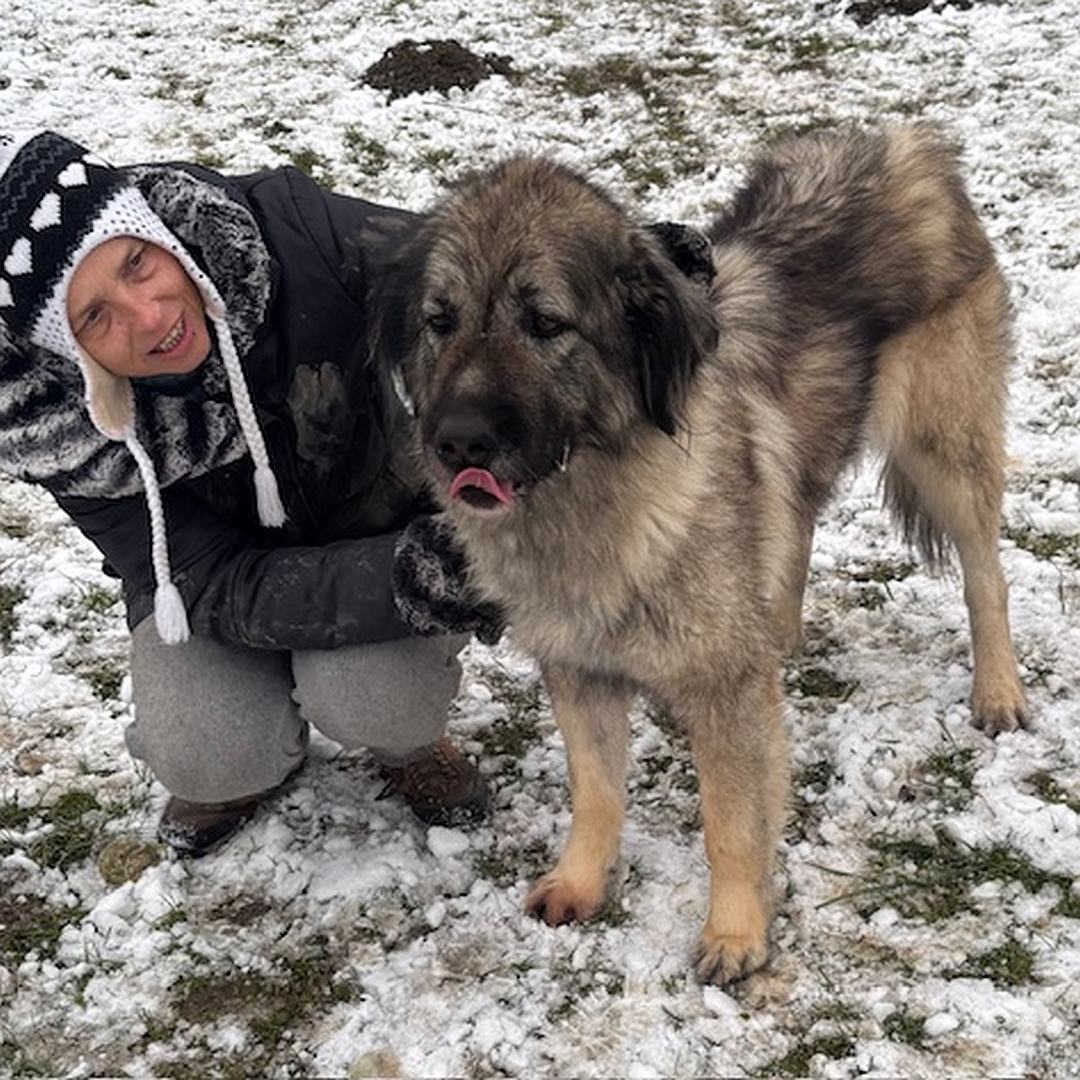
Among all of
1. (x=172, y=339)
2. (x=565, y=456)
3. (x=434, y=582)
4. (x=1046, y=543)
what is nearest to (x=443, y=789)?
(x=434, y=582)

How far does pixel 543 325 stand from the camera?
2.02 metres

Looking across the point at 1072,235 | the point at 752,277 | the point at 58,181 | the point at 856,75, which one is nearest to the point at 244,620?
the point at 58,181

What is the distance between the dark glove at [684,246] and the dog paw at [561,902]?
1.28 meters

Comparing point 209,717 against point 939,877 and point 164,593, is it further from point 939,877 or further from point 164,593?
point 939,877

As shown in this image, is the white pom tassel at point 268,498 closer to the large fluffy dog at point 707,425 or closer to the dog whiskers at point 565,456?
the large fluffy dog at point 707,425

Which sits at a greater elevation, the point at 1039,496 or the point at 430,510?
the point at 430,510

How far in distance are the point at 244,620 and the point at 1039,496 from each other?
2483 millimetres

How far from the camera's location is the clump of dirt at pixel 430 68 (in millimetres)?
6938

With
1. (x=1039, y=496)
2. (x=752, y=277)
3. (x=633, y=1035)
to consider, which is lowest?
(x=633, y=1035)

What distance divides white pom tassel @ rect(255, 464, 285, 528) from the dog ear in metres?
0.85

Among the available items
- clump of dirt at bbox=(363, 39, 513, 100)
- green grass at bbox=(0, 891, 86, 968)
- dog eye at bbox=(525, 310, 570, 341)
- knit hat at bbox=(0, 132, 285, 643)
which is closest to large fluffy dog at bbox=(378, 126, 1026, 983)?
dog eye at bbox=(525, 310, 570, 341)

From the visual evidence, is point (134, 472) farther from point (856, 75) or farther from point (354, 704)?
point (856, 75)

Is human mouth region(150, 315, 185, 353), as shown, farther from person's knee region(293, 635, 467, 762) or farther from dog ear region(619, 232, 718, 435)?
dog ear region(619, 232, 718, 435)

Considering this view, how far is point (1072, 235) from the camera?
507 cm
